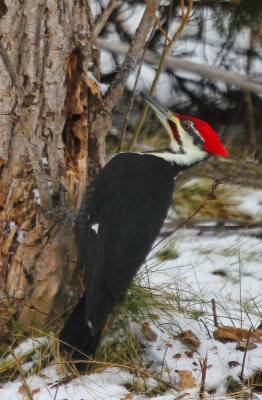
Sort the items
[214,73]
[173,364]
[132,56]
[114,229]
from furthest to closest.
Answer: [214,73]
[132,56]
[173,364]
[114,229]

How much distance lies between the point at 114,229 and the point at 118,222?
0.03m

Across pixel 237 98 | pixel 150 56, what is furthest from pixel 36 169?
pixel 237 98

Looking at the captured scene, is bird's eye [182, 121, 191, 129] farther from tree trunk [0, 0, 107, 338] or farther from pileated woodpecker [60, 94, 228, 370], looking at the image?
tree trunk [0, 0, 107, 338]

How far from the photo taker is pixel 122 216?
6.33 feet

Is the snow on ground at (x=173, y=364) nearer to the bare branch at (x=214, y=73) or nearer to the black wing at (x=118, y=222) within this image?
the black wing at (x=118, y=222)

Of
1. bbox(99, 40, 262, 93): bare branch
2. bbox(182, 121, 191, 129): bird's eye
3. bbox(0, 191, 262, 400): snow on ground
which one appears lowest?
bbox(0, 191, 262, 400): snow on ground

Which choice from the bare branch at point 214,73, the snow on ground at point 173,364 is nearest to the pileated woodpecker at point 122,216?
the snow on ground at point 173,364

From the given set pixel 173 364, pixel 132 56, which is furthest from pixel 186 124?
pixel 173 364

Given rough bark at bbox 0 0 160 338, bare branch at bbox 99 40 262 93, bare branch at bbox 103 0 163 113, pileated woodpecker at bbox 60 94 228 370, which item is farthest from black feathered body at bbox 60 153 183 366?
bare branch at bbox 99 40 262 93

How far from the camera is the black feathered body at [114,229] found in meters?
1.85

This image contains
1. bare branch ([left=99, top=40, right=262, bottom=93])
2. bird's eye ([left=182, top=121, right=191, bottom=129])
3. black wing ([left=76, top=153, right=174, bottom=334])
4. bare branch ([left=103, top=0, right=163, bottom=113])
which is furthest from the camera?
bare branch ([left=99, top=40, right=262, bottom=93])

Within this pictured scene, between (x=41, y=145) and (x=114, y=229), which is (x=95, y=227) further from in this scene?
(x=41, y=145)

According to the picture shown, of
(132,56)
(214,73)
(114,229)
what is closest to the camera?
(114,229)

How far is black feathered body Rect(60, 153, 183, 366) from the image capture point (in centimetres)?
185
